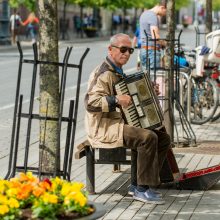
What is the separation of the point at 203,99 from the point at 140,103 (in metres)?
6.61

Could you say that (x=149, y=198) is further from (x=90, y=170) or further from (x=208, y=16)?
(x=208, y=16)

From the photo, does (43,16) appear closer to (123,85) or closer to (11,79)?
(123,85)

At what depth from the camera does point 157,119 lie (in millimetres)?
8594

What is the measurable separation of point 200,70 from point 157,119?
21.1 feet

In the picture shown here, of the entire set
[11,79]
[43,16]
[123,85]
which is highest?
[43,16]

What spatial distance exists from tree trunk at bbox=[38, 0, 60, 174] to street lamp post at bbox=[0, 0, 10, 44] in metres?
43.3

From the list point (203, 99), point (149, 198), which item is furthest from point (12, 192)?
point (203, 99)

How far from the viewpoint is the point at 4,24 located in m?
58.4

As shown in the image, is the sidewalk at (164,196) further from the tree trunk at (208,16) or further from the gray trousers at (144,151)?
the tree trunk at (208,16)

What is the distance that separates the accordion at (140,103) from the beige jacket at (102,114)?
0.09 meters

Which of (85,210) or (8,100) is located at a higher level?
(85,210)

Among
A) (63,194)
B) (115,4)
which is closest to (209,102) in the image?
(63,194)

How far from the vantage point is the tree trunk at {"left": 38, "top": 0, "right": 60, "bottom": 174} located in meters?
7.69

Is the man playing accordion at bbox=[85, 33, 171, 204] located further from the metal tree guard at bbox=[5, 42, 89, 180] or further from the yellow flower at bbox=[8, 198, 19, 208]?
the yellow flower at bbox=[8, 198, 19, 208]
